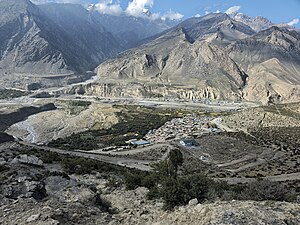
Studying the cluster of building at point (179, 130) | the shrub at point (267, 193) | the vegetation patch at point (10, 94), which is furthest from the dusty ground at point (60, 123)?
the shrub at point (267, 193)

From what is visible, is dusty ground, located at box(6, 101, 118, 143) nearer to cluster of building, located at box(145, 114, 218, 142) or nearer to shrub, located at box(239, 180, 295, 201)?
cluster of building, located at box(145, 114, 218, 142)

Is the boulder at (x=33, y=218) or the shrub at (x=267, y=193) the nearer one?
the boulder at (x=33, y=218)

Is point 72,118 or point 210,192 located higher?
point 210,192

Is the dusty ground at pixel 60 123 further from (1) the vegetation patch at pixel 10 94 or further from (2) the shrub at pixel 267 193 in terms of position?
(2) the shrub at pixel 267 193

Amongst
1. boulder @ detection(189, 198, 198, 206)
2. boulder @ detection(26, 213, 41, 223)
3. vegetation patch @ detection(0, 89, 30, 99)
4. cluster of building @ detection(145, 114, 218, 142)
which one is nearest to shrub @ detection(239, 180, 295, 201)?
boulder @ detection(189, 198, 198, 206)

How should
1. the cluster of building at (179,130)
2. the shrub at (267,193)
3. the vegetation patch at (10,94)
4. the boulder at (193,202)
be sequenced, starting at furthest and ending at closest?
the vegetation patch at (10,94) < the cluster of building at (179,130) < the shrub at (267,193) < the boulder at (193,202)

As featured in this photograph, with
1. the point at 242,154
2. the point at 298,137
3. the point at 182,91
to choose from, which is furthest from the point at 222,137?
the point at 182,91

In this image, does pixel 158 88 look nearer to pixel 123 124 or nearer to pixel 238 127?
pixel 123 124

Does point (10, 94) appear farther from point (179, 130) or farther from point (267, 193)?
point (267, 193)

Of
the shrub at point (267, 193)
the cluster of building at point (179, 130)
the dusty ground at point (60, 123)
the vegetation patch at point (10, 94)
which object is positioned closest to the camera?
the shrub at point (267, 193)
